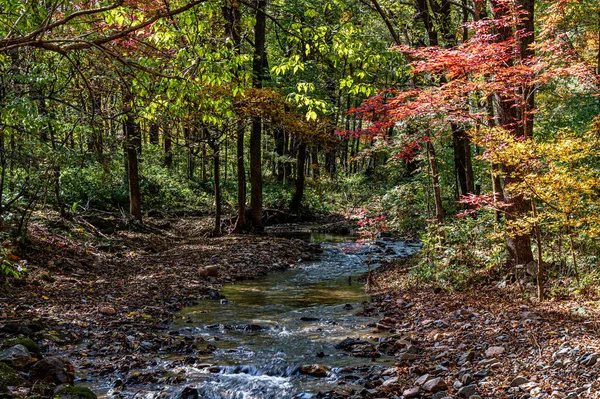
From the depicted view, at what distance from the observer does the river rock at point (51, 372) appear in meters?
4.89

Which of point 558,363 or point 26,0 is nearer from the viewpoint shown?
point 558,363

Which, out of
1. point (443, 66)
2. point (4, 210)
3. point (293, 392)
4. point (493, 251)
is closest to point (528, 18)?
point (443, 66)

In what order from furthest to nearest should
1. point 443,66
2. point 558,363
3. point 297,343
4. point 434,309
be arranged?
1. point 443,66
2. point 434,309
3. point 297,343
4. point 558,363

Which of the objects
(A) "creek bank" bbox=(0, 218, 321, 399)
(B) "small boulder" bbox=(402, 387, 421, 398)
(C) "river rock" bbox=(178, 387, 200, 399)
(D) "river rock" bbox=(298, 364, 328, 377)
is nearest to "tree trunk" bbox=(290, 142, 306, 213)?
(A) "creek bank" bbox=(0, 218, 321, 399)

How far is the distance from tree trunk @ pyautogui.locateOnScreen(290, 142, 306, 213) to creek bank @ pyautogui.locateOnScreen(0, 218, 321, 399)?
286 inches

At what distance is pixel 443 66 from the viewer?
841 cm

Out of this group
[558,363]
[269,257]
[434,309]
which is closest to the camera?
[558,363]

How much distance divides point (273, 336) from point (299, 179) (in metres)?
14.7

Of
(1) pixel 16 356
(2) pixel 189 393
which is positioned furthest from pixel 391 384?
(1) pixel 16 356

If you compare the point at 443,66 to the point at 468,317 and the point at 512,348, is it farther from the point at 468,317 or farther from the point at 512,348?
the point at 512,348

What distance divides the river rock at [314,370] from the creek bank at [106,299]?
144 cm

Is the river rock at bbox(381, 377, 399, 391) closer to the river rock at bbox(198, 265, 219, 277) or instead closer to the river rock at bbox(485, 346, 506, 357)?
the river rock at bbox(485, 346, 506, 357)

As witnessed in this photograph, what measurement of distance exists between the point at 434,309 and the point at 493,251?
6.18ft

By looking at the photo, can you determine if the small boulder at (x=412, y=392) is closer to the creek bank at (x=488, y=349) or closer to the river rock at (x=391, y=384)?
the creek bank at (x=488, y=349)
